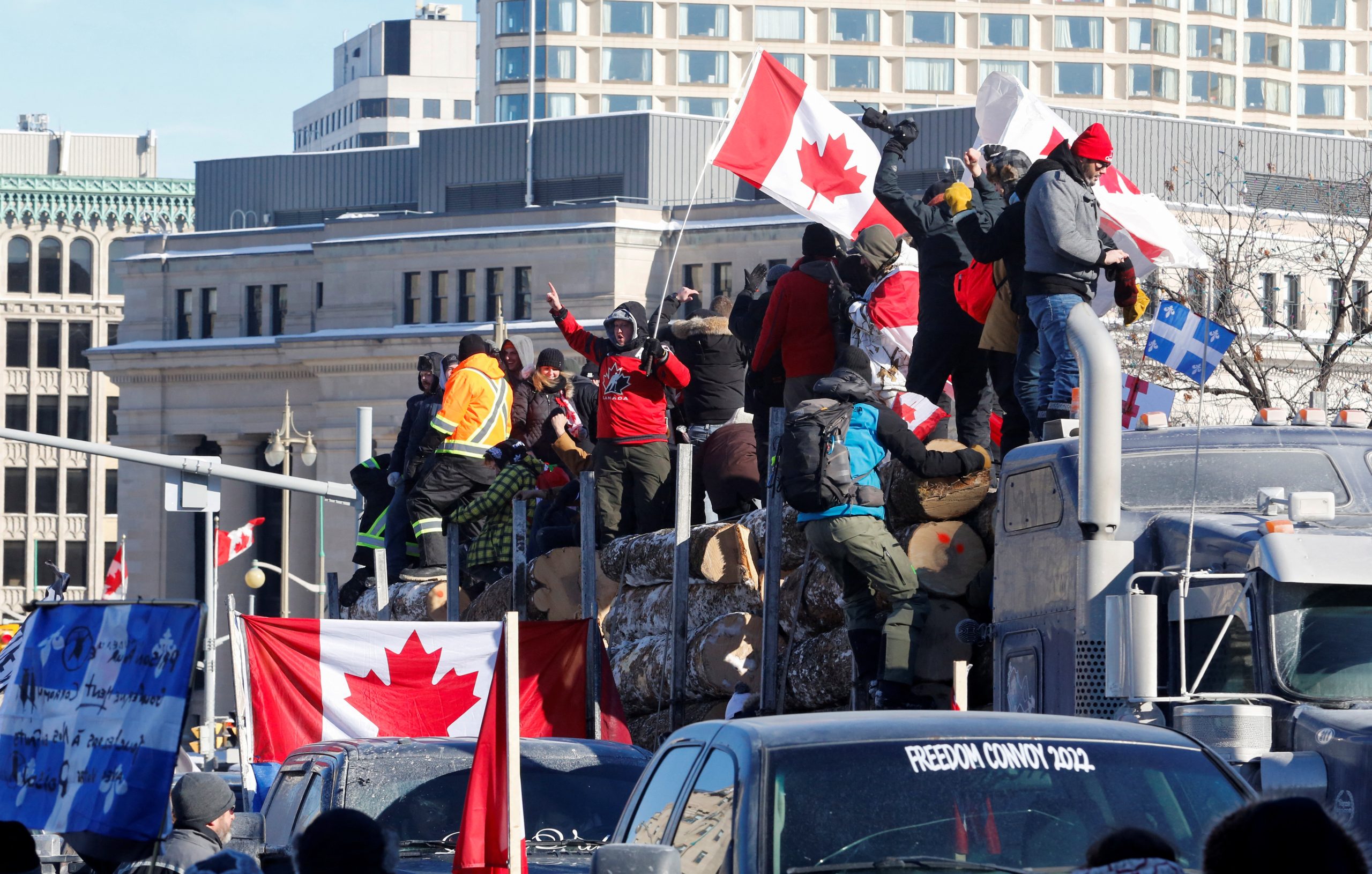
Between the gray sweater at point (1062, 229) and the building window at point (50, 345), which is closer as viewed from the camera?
the gray sweater at point (1062, 229)

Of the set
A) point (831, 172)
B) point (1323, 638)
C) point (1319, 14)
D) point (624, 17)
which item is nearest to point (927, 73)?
point (624, 17)

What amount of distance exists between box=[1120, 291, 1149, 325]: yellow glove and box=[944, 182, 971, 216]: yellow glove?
3.40 ft

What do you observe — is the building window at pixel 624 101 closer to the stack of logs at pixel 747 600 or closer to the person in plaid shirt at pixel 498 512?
the person in plaid shirt at pixel 498 512

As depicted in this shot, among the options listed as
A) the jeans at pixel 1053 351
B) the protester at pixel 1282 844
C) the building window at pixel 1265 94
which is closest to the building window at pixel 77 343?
the building window at pixel 1265 94

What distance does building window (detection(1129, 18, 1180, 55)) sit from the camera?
5113 inches

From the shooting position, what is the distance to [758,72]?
58.9 ft

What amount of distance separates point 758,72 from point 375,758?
28.5ft

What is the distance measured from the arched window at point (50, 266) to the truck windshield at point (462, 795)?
111m

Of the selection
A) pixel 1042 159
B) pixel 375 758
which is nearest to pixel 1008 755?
pixel 375 758

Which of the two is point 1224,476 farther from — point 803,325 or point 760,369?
point 760,369

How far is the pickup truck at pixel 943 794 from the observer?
675 centimetres

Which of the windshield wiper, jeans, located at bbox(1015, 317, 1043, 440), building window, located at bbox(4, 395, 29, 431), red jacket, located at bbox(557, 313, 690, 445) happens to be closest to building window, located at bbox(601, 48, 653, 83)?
building window, located at bbox(4, 395, 29, 431)

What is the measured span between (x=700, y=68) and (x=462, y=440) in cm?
11137

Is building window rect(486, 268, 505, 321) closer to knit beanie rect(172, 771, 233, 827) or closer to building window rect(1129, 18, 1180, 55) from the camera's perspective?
building window rect(1129, 18, 1180, 55)
